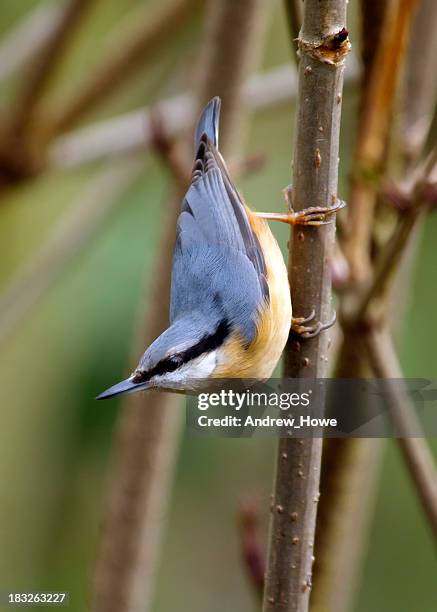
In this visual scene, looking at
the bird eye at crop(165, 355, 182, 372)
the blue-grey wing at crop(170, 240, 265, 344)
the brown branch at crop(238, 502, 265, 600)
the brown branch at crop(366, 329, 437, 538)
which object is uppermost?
the blue-grey wing at crop(170, 240, 265, 344)

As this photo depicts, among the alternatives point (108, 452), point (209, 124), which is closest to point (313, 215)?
point (209, 124)

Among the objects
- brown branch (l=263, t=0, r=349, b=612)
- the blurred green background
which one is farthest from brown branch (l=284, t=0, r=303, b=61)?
the blurred green background

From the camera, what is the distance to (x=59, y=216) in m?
3.63

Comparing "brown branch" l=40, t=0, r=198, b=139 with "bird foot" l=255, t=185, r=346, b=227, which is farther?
"brown branch" l=40, t=0, r=198, b=139

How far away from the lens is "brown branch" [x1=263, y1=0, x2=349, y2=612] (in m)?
1.02

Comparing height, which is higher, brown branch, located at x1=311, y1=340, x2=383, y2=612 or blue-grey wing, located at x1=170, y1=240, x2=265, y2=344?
blue-grey wing, located at x1=170, y1=240, x2=265, y2=344

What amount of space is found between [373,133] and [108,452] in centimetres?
192

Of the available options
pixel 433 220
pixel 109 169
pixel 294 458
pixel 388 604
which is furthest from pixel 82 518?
pixel 294 458

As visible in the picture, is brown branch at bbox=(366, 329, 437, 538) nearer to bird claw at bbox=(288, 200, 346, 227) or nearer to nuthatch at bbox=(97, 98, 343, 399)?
nuthatch at bbox=(97, 98, 343, 399)

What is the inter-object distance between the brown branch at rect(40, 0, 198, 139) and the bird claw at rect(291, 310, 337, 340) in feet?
4.61

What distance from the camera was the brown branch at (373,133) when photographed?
1.45 m

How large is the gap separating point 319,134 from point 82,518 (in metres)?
2.55

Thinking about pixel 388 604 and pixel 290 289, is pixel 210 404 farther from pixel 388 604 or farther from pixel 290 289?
pixel 388 604

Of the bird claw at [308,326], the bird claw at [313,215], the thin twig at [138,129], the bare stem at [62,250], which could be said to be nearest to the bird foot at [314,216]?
the bird claw at [313,215]
